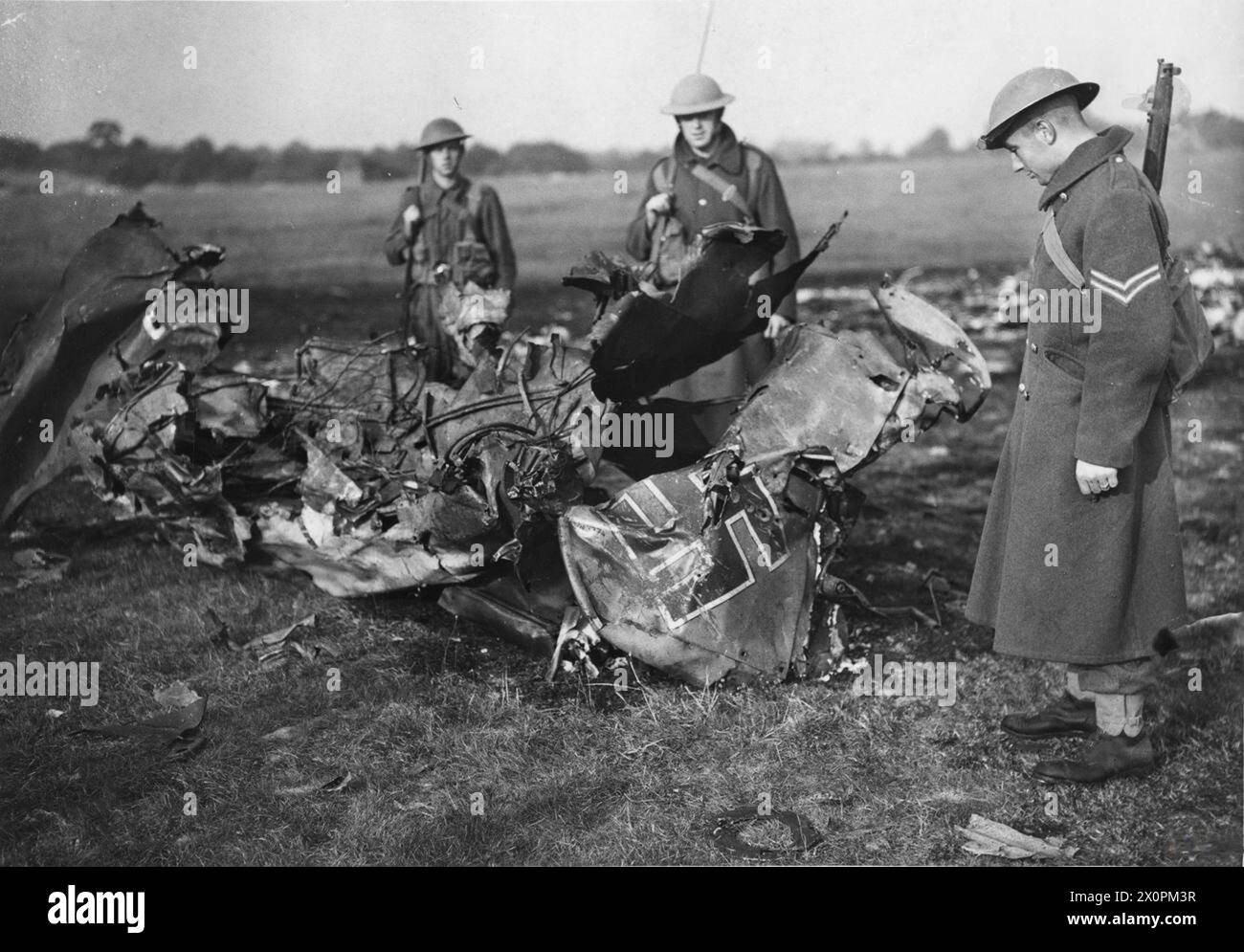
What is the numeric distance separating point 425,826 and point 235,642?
1665 millimetres

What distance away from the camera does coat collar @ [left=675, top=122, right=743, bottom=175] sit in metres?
5.78

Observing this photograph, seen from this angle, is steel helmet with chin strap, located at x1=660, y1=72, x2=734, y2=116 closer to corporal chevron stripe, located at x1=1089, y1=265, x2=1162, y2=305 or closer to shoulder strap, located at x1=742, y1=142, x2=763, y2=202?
shoulder strap, located at x1=742, y1=142, x2=763, y2=202

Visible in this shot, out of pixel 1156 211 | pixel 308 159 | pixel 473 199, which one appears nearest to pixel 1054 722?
pixel 1156 211

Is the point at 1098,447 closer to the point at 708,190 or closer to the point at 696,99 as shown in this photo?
the point at 708,190

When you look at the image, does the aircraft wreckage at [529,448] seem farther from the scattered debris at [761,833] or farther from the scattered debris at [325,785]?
the scattered debris at [325,785]

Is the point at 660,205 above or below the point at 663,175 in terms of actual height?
below

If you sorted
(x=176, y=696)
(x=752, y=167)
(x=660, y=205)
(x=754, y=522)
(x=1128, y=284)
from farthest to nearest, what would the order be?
(x=752, y=167)
(x=660, y=205)
(x=176, y=696)
(x=754, y=522)
(x=1128, y=284)

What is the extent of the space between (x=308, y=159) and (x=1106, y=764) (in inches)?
500

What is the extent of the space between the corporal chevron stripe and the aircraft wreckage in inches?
32.8

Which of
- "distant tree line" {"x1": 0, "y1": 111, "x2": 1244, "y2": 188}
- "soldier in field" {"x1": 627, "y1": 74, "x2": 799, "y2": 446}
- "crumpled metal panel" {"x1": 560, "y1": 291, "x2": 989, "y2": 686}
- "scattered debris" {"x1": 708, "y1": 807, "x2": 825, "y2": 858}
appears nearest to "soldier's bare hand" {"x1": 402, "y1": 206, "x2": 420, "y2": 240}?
"soldier in field" {"x1": 627, "y1": 74, "x2": 799, "y2": 446}

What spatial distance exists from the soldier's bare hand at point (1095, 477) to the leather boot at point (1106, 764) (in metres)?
0.87

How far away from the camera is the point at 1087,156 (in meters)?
3.35

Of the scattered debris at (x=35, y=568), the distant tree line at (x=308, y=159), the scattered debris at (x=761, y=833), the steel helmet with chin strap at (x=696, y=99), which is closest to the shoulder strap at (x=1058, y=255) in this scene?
the scattered debris at (x=761, y=833)
